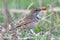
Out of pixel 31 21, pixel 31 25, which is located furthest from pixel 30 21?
pixel 31 25

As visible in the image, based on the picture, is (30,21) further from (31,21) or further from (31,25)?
(31,25)

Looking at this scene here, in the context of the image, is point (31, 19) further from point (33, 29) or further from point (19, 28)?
point (19, 28)

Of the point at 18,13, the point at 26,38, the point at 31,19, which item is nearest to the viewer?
the point at 26,38

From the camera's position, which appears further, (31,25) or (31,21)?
(31,21)

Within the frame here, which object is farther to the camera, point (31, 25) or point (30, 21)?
point (30, 21)

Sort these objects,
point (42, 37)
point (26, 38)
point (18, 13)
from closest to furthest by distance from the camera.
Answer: point (42, 37) < point (26, 38) < point (18, 13)

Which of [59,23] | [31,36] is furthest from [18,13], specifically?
[31,36]

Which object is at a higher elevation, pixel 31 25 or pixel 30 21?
pixel 30 21

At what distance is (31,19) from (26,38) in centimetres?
92

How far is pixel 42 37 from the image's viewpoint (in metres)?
4.42

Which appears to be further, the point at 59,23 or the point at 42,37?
the point at 59,23

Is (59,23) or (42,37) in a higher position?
(59,23)

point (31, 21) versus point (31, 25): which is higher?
point (31, 21)

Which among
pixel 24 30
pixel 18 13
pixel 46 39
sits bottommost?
pixel 46 39
